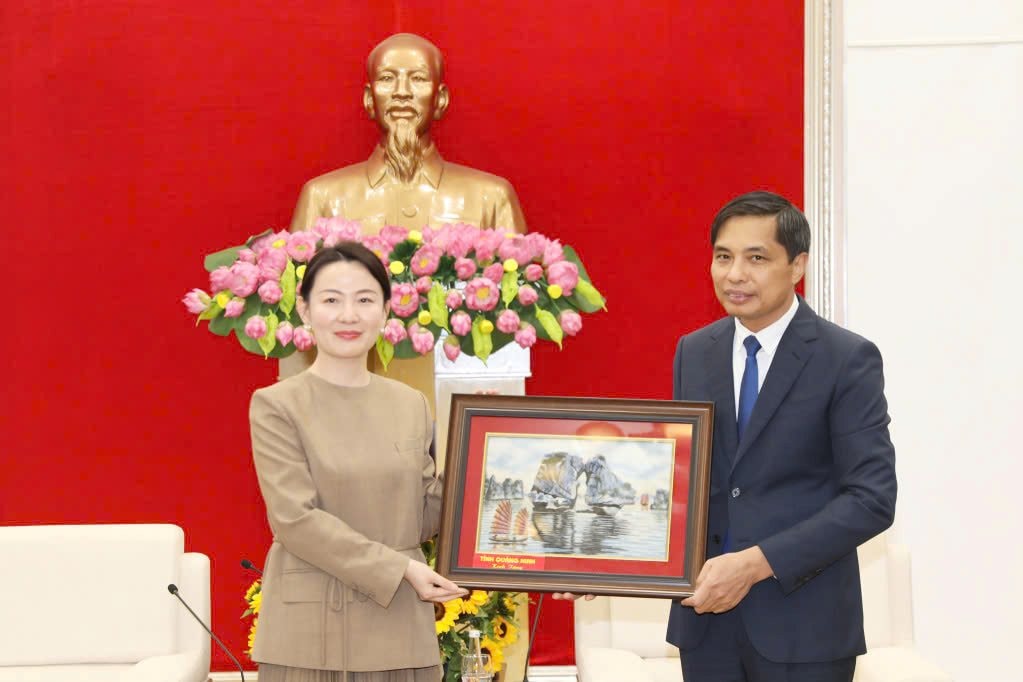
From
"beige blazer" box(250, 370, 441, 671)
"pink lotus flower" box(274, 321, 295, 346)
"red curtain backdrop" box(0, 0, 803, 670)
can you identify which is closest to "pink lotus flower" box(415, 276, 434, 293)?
"pink lotus flower" box(274, 321, 295, 346)

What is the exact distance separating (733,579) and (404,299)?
4.38 feet

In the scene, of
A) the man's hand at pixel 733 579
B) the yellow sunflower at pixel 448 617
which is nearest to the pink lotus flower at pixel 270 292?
the yellow sunflower at pixel 448 617

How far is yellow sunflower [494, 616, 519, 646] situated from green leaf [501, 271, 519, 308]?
32.6 inches

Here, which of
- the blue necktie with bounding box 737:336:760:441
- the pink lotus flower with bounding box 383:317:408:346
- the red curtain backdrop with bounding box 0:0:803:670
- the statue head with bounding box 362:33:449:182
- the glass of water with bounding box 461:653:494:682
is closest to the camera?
the blue necktie with bounding box 737:336:760:441

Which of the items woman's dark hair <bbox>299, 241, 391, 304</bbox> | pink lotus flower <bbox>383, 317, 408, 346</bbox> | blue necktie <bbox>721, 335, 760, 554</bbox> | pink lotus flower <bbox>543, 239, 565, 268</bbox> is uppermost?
pink lotus flower <bbox>543, 239, 565, 268</bbox>

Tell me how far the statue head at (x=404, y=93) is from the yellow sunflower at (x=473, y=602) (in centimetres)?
185

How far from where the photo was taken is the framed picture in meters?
2.20

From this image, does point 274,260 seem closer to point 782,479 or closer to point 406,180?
point 406,180

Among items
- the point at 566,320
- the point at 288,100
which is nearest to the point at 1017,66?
the point at 566,320

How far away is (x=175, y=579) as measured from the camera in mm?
3416

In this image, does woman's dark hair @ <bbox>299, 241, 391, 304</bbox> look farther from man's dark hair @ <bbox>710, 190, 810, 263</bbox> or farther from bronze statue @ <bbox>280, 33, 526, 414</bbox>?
bronze statue @ <bbox>280, 33, 526, 414</bbox>

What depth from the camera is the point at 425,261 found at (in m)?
3.19

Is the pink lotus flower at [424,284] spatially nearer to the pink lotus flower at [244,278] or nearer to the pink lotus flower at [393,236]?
the pink lotus flower at [393,236]

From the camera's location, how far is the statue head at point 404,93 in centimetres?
440
